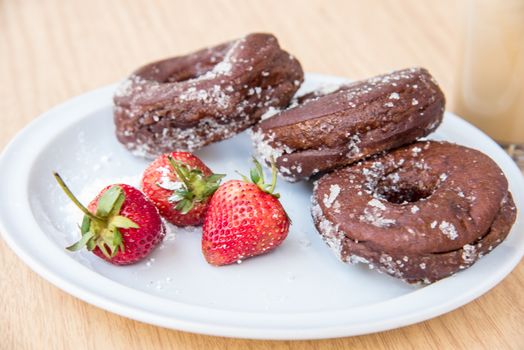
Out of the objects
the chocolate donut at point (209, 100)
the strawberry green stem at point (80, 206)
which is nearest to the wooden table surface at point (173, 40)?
the strawberry green stem at point (80, 206)

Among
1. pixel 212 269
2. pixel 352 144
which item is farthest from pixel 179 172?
pixel 352 144

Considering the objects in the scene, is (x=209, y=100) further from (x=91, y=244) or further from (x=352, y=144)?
(x=91, y=244)

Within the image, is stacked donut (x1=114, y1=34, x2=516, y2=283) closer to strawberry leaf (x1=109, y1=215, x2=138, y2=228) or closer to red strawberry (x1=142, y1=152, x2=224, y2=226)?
red strawberry (x1=142, y1=152, x2=224, y2=226)

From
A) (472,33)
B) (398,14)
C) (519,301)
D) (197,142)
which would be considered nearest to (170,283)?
(197,142)

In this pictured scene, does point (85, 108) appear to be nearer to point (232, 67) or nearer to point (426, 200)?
point (232, 67)

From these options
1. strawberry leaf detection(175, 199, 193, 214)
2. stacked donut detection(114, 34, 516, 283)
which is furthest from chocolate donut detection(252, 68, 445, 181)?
strawberry leaf detection(175, 199, 193, 214)

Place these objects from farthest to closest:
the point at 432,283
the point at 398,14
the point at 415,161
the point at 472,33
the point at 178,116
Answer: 1. the point at 398,14
2. the point at 472,33
3. the point at 178,116
4. the point at 415,161
5. the point at 432,283

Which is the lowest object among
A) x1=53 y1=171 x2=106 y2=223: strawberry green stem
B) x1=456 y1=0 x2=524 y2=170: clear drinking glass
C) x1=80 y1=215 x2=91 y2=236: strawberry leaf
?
x1=456 y1=0 x2=524 y2=170: clear drinking glass
